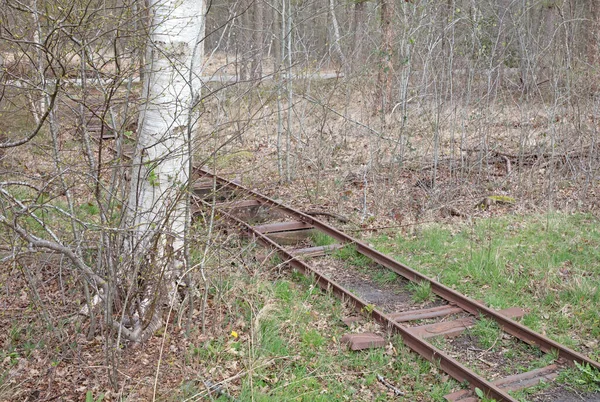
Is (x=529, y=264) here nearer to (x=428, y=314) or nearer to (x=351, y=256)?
(x=428, y=314)

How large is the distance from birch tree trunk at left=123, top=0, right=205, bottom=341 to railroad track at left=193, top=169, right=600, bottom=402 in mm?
414

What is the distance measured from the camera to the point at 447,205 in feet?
35.4

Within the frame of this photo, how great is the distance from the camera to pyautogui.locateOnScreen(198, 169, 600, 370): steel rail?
5906 mm

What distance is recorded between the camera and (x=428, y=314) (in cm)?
683

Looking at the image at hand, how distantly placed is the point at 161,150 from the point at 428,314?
3382mm

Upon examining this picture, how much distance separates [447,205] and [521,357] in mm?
4968

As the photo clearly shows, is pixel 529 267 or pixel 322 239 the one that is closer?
pixel 529 267

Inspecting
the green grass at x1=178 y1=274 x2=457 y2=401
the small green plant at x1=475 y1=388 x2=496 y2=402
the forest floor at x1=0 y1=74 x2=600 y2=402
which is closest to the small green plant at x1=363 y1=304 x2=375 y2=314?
the forest floor at x1=0 y1=74 x2=600 y2=402

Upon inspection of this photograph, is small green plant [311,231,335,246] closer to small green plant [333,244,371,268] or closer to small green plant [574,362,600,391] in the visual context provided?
small green plant [333,244,371,268]

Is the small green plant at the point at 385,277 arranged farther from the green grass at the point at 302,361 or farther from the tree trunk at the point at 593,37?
the tree trunk at the point at 593,37

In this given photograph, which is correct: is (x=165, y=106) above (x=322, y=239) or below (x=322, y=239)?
above

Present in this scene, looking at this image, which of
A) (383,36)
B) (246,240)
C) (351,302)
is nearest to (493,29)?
(383,36)

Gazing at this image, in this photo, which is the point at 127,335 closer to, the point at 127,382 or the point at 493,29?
the point at 127,382

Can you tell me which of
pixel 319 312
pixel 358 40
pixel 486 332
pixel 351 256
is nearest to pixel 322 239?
pixel 351 256
